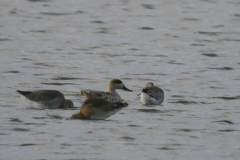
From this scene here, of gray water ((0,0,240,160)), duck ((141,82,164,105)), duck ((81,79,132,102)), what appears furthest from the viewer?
duck ((141,82,164,105))

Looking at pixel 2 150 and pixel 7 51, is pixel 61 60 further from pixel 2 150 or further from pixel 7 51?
pixel 2 150

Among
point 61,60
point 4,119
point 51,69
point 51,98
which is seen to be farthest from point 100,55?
point 4,119

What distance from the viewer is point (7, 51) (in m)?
21.4

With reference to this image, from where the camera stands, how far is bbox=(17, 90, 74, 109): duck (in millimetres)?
13211

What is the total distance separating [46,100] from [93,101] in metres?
1.59

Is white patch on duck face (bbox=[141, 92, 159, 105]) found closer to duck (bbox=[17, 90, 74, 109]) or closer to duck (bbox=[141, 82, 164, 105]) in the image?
duck (bbox=[141, 82, 164, 105])

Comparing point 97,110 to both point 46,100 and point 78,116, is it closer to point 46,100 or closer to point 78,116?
point 78,116

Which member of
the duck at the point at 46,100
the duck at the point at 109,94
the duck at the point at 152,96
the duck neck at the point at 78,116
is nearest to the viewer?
the duck neck at the point at 78,116

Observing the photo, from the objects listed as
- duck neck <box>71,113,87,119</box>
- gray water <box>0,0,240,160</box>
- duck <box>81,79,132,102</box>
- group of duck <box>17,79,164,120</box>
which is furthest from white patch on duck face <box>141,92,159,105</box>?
duck neck <box>71,113,87,119</box>

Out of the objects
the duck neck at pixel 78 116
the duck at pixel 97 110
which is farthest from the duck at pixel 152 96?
the duck neck at pixel 78 116

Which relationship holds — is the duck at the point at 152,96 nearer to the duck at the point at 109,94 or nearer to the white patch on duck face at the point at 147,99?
the white patch on duck face at the point at 147,99

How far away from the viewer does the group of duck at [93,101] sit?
1202 centimetres

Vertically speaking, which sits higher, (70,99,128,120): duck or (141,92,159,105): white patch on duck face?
(70,99,128,120): duck

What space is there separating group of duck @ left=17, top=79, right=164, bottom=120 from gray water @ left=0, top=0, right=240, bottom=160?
22cm
